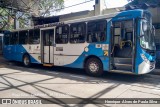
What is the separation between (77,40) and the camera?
9.71 metres

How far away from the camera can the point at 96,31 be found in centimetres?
887

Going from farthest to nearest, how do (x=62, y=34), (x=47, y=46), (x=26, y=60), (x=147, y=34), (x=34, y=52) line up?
(x=26, y=60)
(x=34, y=52)
(x=47, y=46)
(x=62, y=34)
(x=147, y=34)

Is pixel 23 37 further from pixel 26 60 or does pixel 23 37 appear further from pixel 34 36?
pixel 26 60

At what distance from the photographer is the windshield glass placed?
25.1 ft

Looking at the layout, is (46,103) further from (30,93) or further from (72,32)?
(72,32)

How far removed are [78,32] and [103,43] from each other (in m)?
1.69

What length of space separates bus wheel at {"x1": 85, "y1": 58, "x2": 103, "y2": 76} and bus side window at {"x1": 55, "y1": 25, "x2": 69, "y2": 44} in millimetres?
1961

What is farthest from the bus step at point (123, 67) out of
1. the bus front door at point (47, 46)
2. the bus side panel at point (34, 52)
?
the bus side panel at point (34, 52)

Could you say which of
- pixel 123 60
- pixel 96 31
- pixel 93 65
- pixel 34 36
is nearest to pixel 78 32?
pixel 96 31

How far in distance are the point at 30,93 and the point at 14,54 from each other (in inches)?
358

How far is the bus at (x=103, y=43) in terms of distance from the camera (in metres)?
7.61

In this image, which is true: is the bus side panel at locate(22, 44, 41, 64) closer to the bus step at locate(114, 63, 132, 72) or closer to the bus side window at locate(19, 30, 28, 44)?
the bus side window at locate(19, 30, 28, 44)

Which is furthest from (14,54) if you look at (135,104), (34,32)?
(135,104)

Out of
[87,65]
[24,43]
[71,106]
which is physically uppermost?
[24,43]
